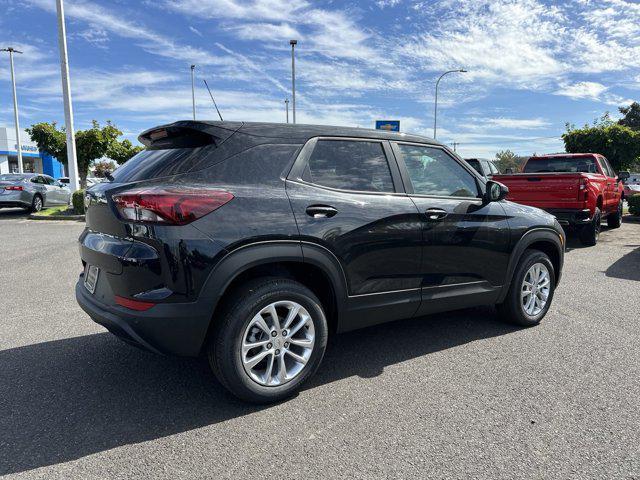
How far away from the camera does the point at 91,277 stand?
10.3 feet

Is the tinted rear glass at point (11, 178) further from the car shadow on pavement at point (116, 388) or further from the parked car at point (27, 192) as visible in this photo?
the car shadow on pavement at point (116, 388)

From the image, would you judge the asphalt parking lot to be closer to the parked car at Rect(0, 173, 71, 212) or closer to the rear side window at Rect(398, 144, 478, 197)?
the rear side window at Rect(398, 144, 478, 197)

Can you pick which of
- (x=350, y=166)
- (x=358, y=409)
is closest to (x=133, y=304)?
(x=358, y=409)

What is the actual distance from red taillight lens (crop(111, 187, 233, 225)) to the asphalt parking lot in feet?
4.02

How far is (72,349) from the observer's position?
12.8 ft

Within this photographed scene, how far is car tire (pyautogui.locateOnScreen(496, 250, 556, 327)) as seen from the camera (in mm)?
4402

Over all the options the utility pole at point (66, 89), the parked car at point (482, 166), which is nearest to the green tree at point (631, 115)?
the parked car at point (482, 166)

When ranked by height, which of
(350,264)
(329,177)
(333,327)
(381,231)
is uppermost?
(329,177)

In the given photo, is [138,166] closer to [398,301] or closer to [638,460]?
[398,301]

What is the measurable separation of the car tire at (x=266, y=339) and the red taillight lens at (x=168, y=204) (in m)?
0.56

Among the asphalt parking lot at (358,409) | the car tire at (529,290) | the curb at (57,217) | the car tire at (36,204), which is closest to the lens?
the asphalt parking lot at (358,409)

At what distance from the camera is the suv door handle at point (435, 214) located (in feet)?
11.9

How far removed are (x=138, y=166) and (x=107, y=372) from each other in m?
1.55

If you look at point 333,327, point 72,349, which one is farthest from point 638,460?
point 72,349
